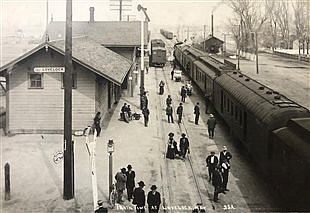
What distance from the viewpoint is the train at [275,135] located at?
9.42 metres

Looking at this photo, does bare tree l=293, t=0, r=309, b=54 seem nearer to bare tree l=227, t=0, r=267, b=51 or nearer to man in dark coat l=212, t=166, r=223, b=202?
bare tree l=227, t=0, r=267, b=51

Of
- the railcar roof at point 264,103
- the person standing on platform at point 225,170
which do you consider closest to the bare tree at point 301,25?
the railcar roof at point 264,103

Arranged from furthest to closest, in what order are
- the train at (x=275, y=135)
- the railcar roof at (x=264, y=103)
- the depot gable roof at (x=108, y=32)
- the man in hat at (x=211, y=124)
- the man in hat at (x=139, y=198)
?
1. the depot gable roof at (x=108, y=32)
2. the man in hat at (x=211, y=124)
3. the railcar roof at (x=264, y=103)
4. the man in hat at (x=139, y=198)
5. the train at (x=275, y=135)

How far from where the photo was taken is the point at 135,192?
436 inches

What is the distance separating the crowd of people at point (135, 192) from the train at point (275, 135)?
10.9 ft

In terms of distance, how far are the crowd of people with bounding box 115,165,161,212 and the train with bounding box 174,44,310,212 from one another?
331cm

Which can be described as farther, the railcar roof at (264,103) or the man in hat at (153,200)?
the railcar roof at (264,103)

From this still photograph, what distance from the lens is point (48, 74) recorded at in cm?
1938

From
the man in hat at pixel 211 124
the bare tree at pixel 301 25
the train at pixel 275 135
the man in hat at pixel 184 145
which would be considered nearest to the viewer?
the train at pixel 275 135

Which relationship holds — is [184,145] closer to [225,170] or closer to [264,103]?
[225,170]

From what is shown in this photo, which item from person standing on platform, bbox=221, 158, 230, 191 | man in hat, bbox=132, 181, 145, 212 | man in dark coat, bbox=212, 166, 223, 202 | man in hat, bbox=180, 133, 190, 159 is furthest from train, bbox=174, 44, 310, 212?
man in hat, bbox=132, 181, 145, 212

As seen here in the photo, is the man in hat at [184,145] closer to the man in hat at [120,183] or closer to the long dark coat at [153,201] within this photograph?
the man in hat at [120,183]

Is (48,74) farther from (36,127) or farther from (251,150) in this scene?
(251,150)

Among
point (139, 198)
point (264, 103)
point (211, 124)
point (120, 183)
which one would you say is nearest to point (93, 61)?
point (211, 124)
